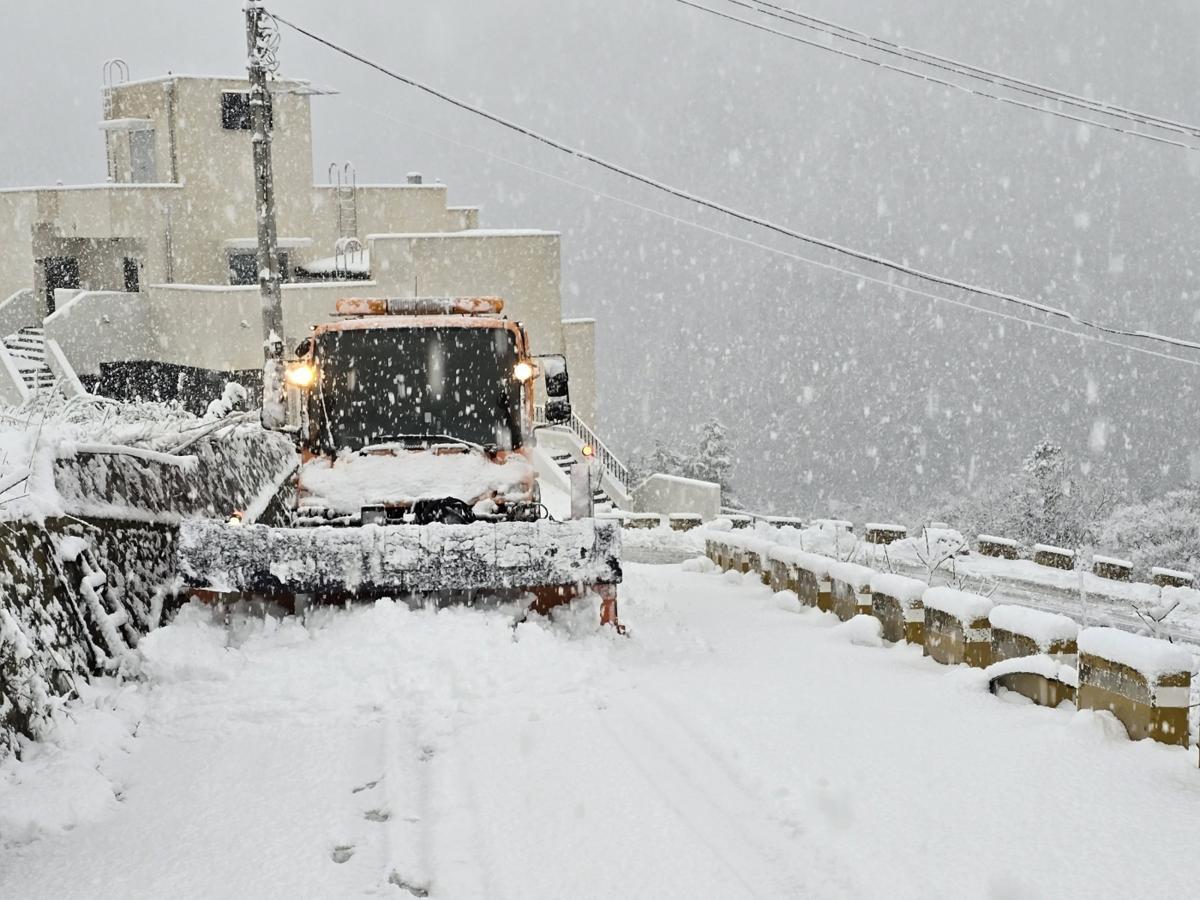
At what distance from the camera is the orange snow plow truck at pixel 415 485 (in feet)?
28.5

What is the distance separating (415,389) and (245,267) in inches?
1286

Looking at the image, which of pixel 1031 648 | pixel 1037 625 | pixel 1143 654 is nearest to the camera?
pixel 1143 654

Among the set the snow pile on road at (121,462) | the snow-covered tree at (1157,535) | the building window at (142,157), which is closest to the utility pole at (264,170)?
the snow pile on road at (121,462)

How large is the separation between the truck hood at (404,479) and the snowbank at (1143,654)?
4.84 meters

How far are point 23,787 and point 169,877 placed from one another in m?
1.33

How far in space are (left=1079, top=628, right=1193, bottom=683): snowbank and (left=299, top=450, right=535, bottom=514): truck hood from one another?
484cm

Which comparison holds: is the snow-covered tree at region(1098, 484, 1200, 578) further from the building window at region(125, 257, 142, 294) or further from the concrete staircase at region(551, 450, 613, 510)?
the building window at region(125, 257, 142, 294)

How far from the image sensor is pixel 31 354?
36.6m

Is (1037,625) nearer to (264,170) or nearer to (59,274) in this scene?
(264,170)

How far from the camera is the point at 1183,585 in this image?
67.3ft

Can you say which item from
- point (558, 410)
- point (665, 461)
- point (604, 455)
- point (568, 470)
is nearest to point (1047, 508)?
point (604, 455)

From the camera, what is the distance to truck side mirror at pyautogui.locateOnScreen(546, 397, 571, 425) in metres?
10.5

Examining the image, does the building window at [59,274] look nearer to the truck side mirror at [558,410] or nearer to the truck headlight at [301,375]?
the truck headlight at [301,375]

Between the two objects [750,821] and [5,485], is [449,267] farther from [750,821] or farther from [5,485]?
[750,821]
